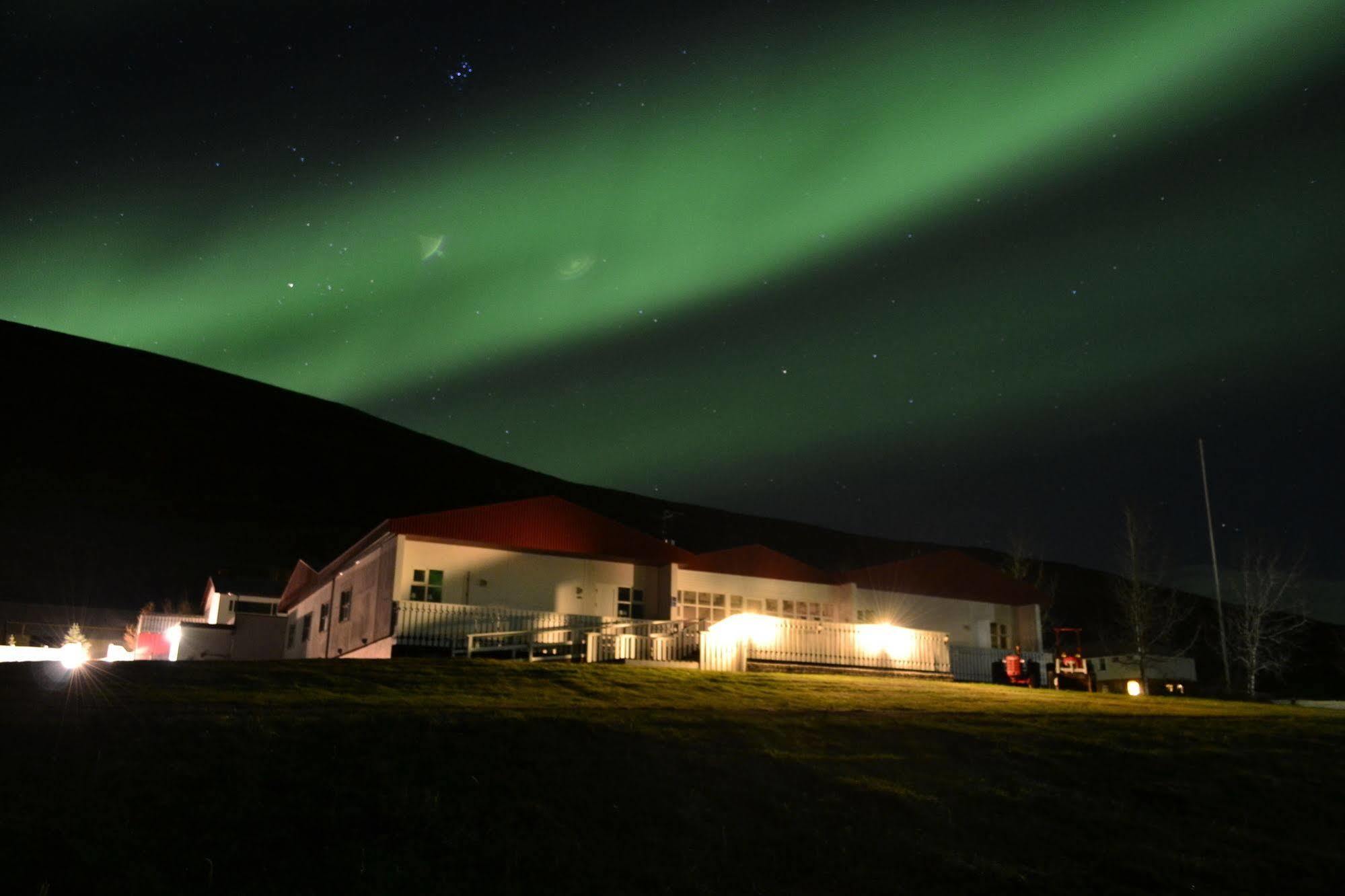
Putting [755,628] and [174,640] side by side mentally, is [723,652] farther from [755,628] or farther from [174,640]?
[174,640]

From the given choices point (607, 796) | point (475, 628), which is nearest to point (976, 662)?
point (475, 628)

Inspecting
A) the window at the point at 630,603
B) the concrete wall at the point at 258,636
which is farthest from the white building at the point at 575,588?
the concrete wall at the point at 258,636

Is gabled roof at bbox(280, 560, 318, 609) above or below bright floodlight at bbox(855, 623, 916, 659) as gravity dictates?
above

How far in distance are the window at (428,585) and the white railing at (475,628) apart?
78 centimetres

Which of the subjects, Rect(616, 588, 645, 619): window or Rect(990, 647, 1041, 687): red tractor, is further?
Rect(616, 588, 645, 619): window

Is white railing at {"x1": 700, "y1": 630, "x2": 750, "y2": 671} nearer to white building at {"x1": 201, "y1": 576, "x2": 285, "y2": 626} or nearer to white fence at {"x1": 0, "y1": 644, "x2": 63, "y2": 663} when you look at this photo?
white fence at {"x1": 0, "y1": 644, "x2": 63, "y2": 663}

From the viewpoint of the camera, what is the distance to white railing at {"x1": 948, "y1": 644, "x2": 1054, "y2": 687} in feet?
123

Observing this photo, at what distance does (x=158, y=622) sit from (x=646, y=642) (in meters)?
42.5

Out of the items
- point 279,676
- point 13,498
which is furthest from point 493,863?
point 13,498

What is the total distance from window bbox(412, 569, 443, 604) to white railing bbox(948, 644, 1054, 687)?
16.6 metres

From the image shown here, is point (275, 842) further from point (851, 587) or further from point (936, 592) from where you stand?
point (936, 592)

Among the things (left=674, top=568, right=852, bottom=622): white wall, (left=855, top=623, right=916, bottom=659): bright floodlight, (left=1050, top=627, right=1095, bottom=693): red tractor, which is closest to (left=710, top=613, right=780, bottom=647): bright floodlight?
(left=855, top=623, right=916, bottom=659): bright floodlight

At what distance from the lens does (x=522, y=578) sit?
108ft

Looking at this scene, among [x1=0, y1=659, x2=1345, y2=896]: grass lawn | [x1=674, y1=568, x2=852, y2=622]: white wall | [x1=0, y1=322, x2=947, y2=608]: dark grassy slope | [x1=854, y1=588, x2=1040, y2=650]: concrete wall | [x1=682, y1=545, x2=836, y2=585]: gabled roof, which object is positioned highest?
[x1=0, y1=322, x2=947, y2=608]: dark grassy slope
